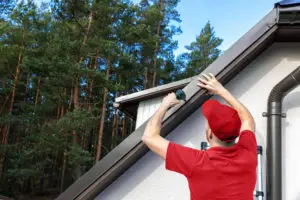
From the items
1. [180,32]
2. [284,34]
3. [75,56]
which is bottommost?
[284,34]

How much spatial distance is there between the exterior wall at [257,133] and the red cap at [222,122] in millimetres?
1487

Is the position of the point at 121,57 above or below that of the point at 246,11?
below

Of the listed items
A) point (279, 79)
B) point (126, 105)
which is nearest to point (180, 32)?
point (126, 105)

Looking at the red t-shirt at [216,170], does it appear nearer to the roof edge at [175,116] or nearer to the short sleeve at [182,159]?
the short sleeve at [182,159]

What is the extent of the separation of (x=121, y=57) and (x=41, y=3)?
14741mm

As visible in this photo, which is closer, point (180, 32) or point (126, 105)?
point (126, 105)

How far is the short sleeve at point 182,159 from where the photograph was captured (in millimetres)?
1426

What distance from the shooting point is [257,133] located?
Answer: 296cm

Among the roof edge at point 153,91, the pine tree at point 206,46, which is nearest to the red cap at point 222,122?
the roof edge at point 153,91

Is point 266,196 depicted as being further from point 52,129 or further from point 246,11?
point 52,129

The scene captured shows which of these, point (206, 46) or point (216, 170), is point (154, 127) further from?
point (206, 46)

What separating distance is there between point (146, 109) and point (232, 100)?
4985mm

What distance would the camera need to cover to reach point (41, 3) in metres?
26.5

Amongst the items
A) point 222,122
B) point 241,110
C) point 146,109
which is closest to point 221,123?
point 222,122
